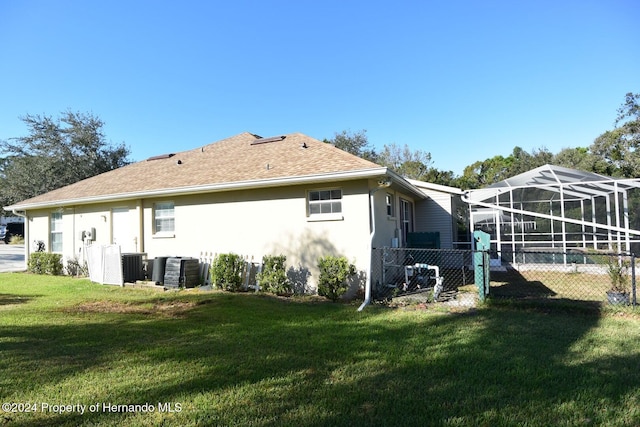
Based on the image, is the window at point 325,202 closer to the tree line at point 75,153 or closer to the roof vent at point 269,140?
the roof vent at point 269,140

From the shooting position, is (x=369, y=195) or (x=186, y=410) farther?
(x=369, y=195)

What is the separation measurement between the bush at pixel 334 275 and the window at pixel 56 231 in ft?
39.4

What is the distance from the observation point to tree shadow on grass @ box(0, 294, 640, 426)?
2922 millimetres

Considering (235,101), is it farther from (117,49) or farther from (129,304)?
(129,304)

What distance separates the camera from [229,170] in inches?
417

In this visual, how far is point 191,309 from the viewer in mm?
7316

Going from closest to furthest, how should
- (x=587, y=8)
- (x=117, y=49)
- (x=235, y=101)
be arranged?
1. (x=587, y=8)
2. (x=117, y=49)
3. (x=235, y=101)

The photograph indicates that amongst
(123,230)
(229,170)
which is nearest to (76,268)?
(123,230)

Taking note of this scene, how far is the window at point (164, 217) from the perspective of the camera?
11.1m

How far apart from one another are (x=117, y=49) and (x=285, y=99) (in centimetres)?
971

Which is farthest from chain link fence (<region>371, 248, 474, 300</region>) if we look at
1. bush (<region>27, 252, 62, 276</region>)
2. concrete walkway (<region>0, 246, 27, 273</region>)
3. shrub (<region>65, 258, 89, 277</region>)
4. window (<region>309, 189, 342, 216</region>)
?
concrete walkway (<region>0, 246, 27, 273</region>)

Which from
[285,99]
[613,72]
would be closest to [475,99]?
[613,72]

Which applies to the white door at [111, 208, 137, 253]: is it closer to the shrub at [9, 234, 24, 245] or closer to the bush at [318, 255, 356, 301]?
the bush at [318, 255, 356, 301]

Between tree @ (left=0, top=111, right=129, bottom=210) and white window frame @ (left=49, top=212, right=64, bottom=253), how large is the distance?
13082 mm
